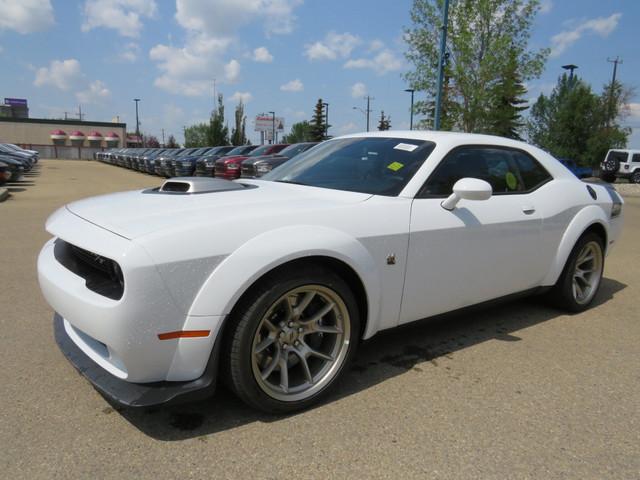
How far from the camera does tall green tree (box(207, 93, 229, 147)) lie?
41.9 metres

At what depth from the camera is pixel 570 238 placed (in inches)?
146

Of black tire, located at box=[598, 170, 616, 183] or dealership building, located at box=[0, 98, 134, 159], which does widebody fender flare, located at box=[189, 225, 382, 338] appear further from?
dealership building, located at box=[0, 98, 134, 159]

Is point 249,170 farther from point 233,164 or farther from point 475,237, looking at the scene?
point 475,237

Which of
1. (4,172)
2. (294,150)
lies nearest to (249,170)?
(294,150)

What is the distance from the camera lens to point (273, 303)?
2.19 m

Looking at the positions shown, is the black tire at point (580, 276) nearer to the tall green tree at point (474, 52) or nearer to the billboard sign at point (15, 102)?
the tall green tree at point (474, 52)

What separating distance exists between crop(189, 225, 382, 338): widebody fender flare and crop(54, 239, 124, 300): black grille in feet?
1.25

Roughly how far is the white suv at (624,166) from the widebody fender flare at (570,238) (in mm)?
29291

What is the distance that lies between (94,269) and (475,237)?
2.22 m

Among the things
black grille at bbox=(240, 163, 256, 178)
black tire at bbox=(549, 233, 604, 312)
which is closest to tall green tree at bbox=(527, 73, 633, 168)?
black grille at bbox=(240, 163, 256, 178)

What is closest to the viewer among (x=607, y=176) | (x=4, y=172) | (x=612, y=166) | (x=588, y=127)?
(x=4, y=172)

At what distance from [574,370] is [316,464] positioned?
1.90m

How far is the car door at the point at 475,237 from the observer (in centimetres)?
277

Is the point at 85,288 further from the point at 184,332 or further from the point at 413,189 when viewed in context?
the point at 413,189
